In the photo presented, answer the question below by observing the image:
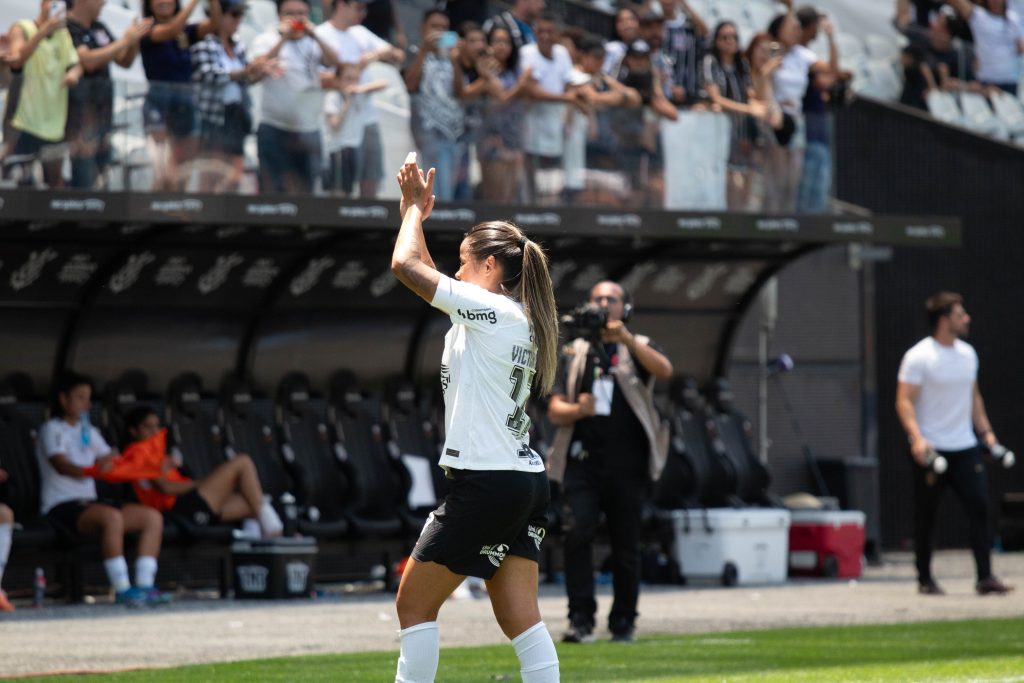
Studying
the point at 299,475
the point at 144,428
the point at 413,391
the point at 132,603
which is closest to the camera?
the point at 132,603

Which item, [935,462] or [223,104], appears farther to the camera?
[223,104]

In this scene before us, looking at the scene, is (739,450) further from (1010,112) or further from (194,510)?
(1010,112)

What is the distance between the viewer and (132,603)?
13.5 meters

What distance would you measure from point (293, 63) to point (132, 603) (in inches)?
166

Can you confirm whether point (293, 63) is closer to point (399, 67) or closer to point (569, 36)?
point (399, 67)

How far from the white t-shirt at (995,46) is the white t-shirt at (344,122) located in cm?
1079

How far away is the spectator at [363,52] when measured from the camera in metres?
14.7

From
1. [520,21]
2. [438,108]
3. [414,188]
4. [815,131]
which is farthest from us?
[815,131]

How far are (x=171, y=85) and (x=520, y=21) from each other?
13.1ft

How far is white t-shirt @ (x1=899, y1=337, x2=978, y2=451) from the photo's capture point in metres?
14.1

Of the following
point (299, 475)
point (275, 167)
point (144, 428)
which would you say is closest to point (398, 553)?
point (299, 475)

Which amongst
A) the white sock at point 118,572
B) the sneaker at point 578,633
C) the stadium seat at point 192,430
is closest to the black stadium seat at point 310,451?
the stadium seat at point 192,430

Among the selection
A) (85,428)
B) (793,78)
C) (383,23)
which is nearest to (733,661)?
(85,428)

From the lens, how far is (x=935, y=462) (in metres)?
13.9
